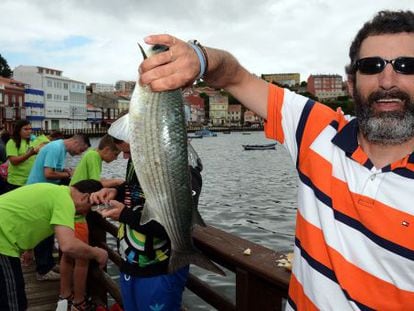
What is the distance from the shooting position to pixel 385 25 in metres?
1.96

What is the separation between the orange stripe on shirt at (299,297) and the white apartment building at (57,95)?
96.4 m

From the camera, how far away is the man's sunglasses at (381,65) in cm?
189

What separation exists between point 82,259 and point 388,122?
3.98 m

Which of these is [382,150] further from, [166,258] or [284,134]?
[166,258]

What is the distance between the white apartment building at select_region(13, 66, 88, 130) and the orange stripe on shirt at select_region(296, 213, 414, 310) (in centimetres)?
9667

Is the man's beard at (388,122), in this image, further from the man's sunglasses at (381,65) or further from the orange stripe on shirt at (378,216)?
the orange stripe on shirt at (378,216)

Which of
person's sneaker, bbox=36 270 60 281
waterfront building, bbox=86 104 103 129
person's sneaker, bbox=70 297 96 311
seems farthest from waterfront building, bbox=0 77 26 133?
person's sneaker, bbox=70 297 96 311

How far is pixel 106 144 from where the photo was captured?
20.2ft

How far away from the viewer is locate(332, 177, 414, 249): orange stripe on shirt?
170cm

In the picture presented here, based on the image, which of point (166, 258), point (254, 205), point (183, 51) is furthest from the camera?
point (254, 205)

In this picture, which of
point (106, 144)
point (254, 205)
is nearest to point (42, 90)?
point (254, 205)

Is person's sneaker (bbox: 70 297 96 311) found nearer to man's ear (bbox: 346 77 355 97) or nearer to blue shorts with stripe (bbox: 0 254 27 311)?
blue shorts with stripe (bbox: 0 254 27 311)

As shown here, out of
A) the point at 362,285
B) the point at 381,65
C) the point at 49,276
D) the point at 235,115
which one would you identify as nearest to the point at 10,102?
the point at 49,276

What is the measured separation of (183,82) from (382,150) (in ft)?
3.05
